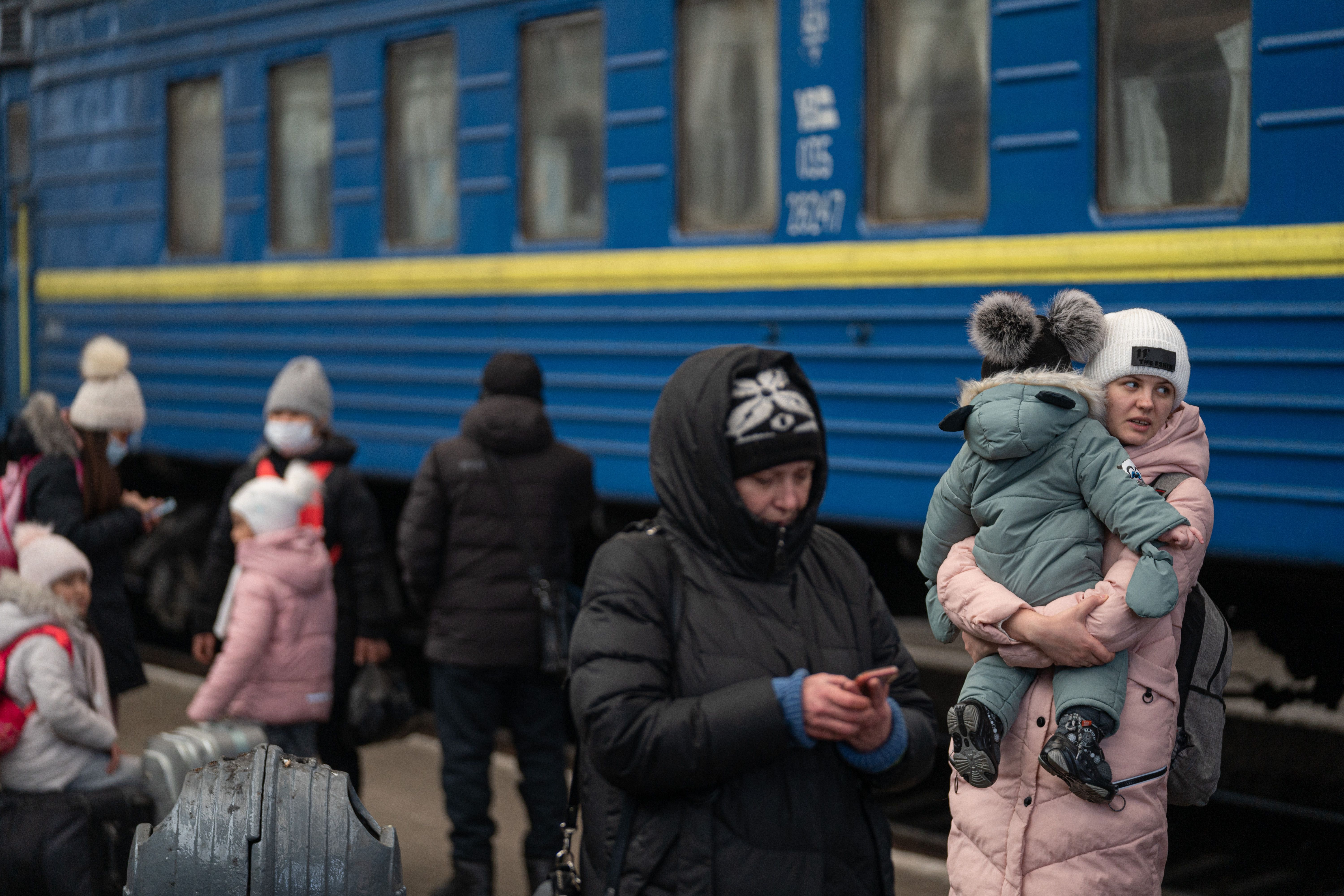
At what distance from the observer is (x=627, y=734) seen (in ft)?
8.37

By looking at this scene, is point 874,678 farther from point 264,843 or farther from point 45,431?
point 45,431

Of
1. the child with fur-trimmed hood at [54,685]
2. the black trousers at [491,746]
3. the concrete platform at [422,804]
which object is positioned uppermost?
the child with fur-trimmed hood at [54,685]

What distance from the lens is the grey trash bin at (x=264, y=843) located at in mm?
2559

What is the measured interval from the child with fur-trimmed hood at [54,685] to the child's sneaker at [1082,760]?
2.53 metres

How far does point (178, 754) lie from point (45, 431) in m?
1.52

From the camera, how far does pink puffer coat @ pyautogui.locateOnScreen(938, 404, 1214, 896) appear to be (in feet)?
9.20

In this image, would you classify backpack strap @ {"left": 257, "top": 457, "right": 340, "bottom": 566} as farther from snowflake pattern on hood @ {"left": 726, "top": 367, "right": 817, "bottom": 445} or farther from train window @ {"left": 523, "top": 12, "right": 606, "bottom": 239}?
snowflake pattern on hood @ {"left": 726, "top": 367, "right": 817, "bottom": 445}

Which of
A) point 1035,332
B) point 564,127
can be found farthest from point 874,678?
point 564,127

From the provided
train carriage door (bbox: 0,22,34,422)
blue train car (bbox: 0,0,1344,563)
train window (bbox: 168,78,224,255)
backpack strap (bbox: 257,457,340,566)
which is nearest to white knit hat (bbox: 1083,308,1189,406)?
blue train car (bbox: 0,0,1344,563)

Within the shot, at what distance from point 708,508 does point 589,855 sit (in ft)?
1.96

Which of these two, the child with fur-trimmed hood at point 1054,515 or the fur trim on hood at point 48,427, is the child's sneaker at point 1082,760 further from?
the fur trim on hood at point 48,427

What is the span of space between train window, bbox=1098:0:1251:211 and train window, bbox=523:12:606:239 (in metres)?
2.29

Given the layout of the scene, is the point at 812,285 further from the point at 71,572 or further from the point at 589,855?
the point at 589,855

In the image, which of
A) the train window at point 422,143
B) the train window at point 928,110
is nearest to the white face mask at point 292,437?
the train window at point 928,110
